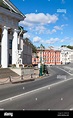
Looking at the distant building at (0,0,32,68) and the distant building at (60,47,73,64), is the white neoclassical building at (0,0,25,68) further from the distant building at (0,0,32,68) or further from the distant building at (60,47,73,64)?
the distant building at (60,47,73,64)

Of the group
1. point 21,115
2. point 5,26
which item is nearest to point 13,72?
point 5,26

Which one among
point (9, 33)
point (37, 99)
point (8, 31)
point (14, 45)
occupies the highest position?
point (8, 31)

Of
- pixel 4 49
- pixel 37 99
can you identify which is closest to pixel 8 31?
pixel 4 49

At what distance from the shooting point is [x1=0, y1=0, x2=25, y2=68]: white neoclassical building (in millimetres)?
46819

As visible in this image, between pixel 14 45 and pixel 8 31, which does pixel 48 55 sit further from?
pixel 8 31

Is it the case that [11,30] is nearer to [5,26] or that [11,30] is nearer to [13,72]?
[5,26]

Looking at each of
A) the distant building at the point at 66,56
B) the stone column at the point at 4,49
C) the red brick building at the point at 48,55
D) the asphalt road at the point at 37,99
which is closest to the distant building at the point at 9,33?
the stone column at the point at 4,49

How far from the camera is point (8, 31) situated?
168 ft

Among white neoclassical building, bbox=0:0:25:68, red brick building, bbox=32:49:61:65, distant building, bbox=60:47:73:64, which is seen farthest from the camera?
distant building, bbox=60:47:73:64

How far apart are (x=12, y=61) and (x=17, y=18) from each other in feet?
26.8

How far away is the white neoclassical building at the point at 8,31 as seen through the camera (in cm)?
4682

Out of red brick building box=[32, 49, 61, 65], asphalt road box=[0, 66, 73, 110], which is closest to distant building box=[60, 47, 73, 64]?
red brick building box=[32, 49, 61, 65]

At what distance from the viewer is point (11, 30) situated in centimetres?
5144

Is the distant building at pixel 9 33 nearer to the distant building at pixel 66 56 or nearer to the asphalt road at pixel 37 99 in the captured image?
the distant building at pixel 66 56
